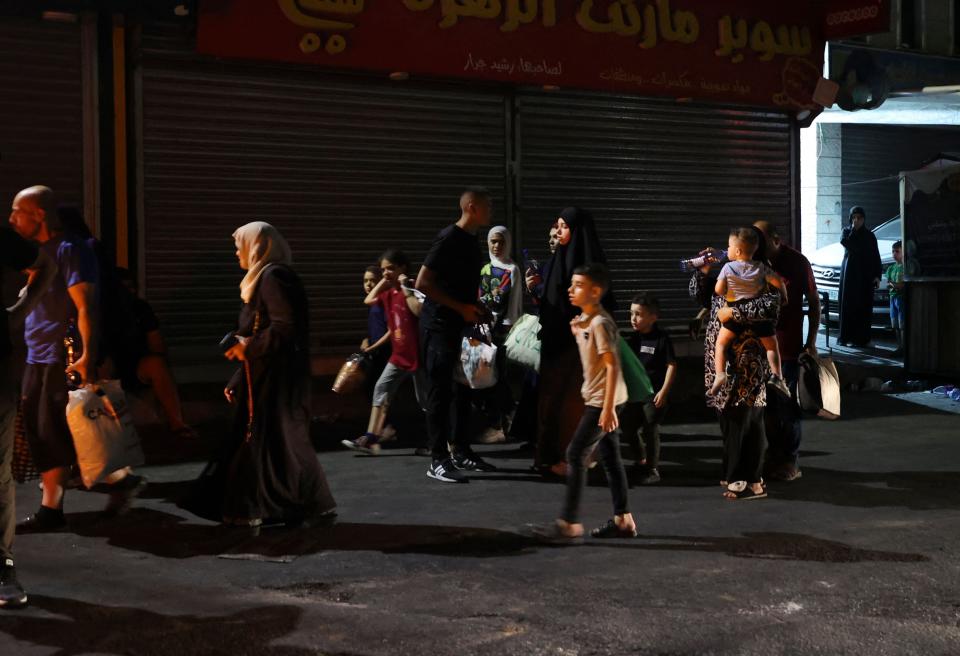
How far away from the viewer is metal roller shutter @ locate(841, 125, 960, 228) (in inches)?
947

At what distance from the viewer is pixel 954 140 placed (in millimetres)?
26500

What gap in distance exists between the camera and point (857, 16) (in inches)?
631

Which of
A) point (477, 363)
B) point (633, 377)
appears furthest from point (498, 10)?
point (633, 377)

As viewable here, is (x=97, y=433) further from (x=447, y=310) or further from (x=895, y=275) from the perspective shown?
(x=895, y=275)

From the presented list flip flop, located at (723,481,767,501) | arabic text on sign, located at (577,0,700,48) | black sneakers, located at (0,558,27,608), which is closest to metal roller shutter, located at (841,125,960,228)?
Answer: arabic text on sign, located at (577,0,700,48)

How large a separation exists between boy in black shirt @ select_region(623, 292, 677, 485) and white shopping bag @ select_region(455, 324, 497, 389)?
1005 mm

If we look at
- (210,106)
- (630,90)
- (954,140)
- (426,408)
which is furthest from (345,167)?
(954,140)

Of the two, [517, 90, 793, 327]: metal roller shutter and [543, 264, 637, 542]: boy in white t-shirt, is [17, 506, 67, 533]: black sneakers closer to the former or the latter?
[543, 264, 637, 542]: boy in white t-shirt

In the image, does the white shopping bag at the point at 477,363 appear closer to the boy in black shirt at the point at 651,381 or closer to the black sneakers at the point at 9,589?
the boy in black shirt at the point at 651,381

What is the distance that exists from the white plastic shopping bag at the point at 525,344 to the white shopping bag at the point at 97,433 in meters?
3.48

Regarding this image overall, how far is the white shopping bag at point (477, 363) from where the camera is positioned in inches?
338

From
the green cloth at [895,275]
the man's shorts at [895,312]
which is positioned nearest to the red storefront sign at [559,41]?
the green cloth at [895,275]

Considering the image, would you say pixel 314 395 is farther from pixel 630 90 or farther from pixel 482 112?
pixel 630 90

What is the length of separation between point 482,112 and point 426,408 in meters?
6.11
